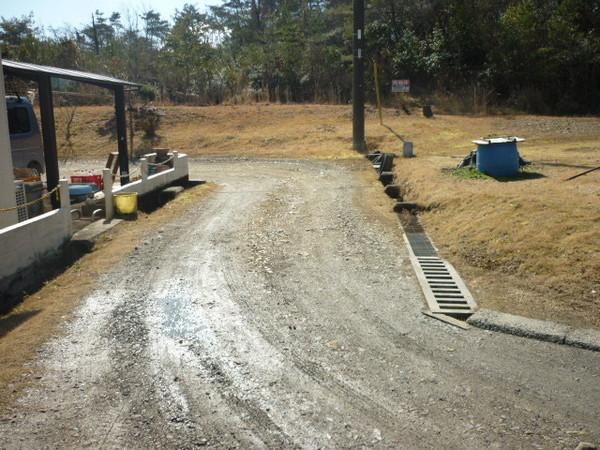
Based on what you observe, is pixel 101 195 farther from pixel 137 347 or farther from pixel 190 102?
pixel 190 102

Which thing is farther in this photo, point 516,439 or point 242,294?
point 242,294

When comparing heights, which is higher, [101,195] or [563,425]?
[101,195]

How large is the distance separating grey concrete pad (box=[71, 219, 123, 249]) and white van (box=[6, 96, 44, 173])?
333cm

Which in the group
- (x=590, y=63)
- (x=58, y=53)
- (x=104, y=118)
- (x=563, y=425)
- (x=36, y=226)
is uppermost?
(x=58, y=53)

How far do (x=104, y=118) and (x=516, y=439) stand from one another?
24.3 meters

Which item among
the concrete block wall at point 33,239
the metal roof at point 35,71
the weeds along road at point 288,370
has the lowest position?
the weeds along road at point 288,370

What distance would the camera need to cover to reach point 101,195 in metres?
10.9

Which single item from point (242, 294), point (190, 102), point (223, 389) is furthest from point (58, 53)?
point (223, 389)

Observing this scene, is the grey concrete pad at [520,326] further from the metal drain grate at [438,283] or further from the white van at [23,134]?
the white van at [23,134]

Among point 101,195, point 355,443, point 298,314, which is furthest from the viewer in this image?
point 101,195

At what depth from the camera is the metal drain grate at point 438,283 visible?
5.75m

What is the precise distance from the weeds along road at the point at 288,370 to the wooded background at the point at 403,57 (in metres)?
19.8

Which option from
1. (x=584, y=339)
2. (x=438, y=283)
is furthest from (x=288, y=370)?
(x=438, y=283)

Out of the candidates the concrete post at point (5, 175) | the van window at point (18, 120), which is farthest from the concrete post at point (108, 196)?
the van window at point (18, 120)
